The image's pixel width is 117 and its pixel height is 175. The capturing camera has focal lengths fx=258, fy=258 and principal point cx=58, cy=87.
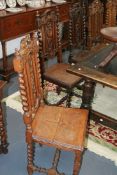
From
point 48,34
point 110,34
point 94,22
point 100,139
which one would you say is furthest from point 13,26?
point 100,139

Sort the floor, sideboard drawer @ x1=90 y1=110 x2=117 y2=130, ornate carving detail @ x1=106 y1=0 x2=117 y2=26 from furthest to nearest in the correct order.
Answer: ornate carving detail @ x1=106 y1=0 x2=117 y2=26, sideboard drawer @ x1=90 y1=110 x2=117 y2=130, the floor

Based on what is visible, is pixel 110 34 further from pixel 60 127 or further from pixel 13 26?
pixel 13 26

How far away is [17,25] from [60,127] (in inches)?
72.7

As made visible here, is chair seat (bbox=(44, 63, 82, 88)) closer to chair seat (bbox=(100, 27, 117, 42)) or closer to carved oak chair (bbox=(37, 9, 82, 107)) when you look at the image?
carved oak chair (bbox=(37, 9, 82, 107))

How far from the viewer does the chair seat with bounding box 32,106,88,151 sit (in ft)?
5.71

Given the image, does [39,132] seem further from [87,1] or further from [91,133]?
[87,1]

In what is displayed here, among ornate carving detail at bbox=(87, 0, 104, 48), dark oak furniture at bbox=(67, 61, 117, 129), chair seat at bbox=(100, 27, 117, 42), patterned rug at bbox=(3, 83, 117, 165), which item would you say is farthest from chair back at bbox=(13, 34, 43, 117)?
ornate carving detail at bbox=(87, 0, 104, 48)

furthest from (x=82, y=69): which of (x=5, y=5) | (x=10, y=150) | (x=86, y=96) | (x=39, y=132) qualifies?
(x=5, y=5)

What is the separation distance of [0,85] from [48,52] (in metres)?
0.85

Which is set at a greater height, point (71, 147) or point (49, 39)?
point (49, 39)

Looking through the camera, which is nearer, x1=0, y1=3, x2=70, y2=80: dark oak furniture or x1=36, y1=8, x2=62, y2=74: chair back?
x1=36, y1=8, x2=62, y2=74: chair back

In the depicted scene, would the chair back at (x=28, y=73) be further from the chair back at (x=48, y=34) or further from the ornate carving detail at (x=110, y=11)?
the ornate carving detail at (x=110, y=11)

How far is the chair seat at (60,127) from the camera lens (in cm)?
174

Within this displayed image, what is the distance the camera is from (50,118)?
1905mm
